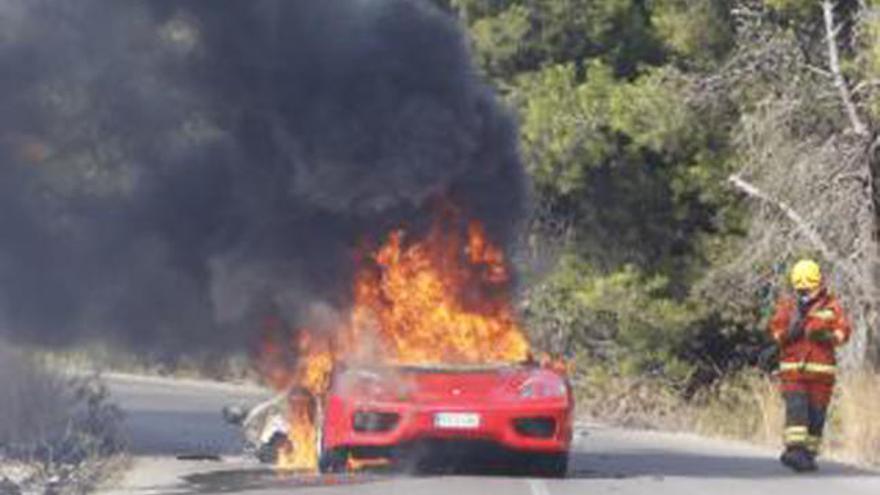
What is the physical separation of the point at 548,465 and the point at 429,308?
168 centimetres

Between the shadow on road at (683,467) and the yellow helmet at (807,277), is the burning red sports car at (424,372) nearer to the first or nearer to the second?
the shadow on road at (683,467)

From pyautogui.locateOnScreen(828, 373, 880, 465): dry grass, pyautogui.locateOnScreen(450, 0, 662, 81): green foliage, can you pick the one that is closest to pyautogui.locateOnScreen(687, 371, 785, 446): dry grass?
pyautogui.locateOnScreen(828, 373, 880, 465): dry grass

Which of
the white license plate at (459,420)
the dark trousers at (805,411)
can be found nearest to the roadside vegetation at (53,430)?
the white license plate at (459,420)

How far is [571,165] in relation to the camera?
95.3 feet

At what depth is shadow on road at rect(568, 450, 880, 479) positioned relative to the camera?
1769 centimetres

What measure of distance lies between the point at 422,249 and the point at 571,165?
12.0 meters

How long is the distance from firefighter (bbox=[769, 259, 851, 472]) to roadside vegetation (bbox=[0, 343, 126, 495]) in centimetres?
589

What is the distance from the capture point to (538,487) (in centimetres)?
1593

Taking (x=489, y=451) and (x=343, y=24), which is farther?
(x=343, y=24)

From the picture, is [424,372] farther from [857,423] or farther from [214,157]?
[857,423]

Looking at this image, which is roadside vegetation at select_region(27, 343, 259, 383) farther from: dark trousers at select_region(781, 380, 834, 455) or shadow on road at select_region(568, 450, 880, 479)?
dark trousers at select_region(781, 380, 834, 455)

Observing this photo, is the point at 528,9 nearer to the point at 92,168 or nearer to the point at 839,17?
the point at 839,17

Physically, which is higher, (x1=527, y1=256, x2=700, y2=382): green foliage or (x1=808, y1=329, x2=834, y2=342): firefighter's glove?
(x1=527, y1=256, x2=700, y2=382): green foliage

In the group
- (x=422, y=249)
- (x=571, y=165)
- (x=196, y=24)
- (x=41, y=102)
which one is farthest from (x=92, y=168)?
(x=571, y=165)
